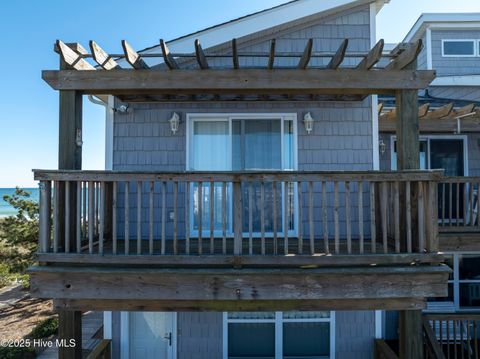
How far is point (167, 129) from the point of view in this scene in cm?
519

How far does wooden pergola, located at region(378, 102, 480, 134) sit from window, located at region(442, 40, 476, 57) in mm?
4213

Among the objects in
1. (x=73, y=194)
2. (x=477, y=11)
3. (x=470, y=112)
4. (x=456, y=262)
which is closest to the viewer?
(x=73, y=194)

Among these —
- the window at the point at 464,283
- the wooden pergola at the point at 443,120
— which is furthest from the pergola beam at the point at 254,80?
the window at the point at 464,283

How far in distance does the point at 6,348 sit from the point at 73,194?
443 centimetres

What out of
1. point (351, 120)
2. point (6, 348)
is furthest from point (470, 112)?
point (6, 348)

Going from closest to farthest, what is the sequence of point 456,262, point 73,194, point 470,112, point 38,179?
point 38,179, point 73,194, point 470,112, point 456,262

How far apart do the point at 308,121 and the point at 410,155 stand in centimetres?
182

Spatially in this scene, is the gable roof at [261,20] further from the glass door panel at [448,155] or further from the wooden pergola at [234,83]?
the glass door panel at [448,155]

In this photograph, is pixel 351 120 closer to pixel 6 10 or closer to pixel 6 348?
pixel 6 348

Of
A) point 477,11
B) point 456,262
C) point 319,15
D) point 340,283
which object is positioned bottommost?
point 456,262

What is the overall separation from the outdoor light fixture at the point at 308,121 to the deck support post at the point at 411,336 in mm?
2949

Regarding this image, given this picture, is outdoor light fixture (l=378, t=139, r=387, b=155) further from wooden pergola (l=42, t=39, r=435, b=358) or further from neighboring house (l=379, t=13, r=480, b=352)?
wooden pergola (l=42, t=39, r=435, b=358)

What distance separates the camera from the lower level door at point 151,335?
16.8 ft

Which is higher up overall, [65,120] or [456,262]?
[65,120]
